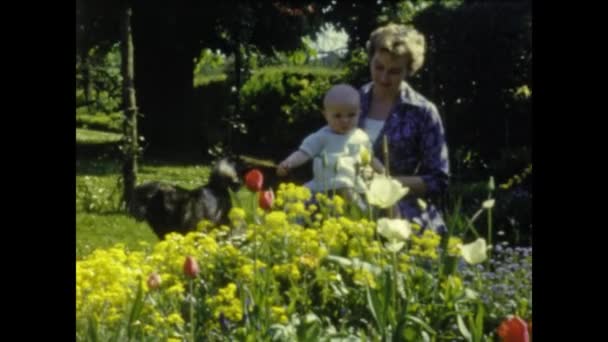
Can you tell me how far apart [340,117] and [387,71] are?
291 mm

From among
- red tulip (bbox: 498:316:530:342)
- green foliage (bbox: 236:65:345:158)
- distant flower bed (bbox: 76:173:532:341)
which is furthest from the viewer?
green foliage (bbox: 236:65:345:158)

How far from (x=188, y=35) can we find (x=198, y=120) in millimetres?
252

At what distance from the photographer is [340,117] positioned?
8.27 feet

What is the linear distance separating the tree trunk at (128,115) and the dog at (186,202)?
0.07m

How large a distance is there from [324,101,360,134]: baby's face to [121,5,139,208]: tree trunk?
54cm

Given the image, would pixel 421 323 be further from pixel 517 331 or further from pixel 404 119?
pixel 404 119

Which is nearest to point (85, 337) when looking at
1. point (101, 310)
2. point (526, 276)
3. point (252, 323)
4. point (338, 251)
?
point (101, 310)

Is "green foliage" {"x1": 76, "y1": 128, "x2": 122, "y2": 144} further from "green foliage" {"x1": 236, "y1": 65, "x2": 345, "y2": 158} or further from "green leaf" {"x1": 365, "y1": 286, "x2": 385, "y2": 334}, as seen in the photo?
"green leaf" {"x1": 365, "y1": 286, "x2": 385, "y2": 334}

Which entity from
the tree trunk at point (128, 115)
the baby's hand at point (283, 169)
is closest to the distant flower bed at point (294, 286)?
the baby's hand at point (283, 169)

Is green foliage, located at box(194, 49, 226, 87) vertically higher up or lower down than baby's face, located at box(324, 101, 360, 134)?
higher up

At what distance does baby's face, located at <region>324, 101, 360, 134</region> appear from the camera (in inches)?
99.0

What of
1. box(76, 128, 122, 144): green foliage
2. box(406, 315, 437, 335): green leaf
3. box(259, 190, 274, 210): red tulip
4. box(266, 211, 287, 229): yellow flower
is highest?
box(76, 128, 122, 144): green foliage

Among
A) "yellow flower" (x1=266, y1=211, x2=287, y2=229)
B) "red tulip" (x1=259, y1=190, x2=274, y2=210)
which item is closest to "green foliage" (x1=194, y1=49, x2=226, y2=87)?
"yellow flower" (x1=266, y1=211, x2=287, y2=229)

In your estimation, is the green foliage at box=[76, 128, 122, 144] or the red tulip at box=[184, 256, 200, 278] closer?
the red tulip at box=[184, 256, 200, 278]
